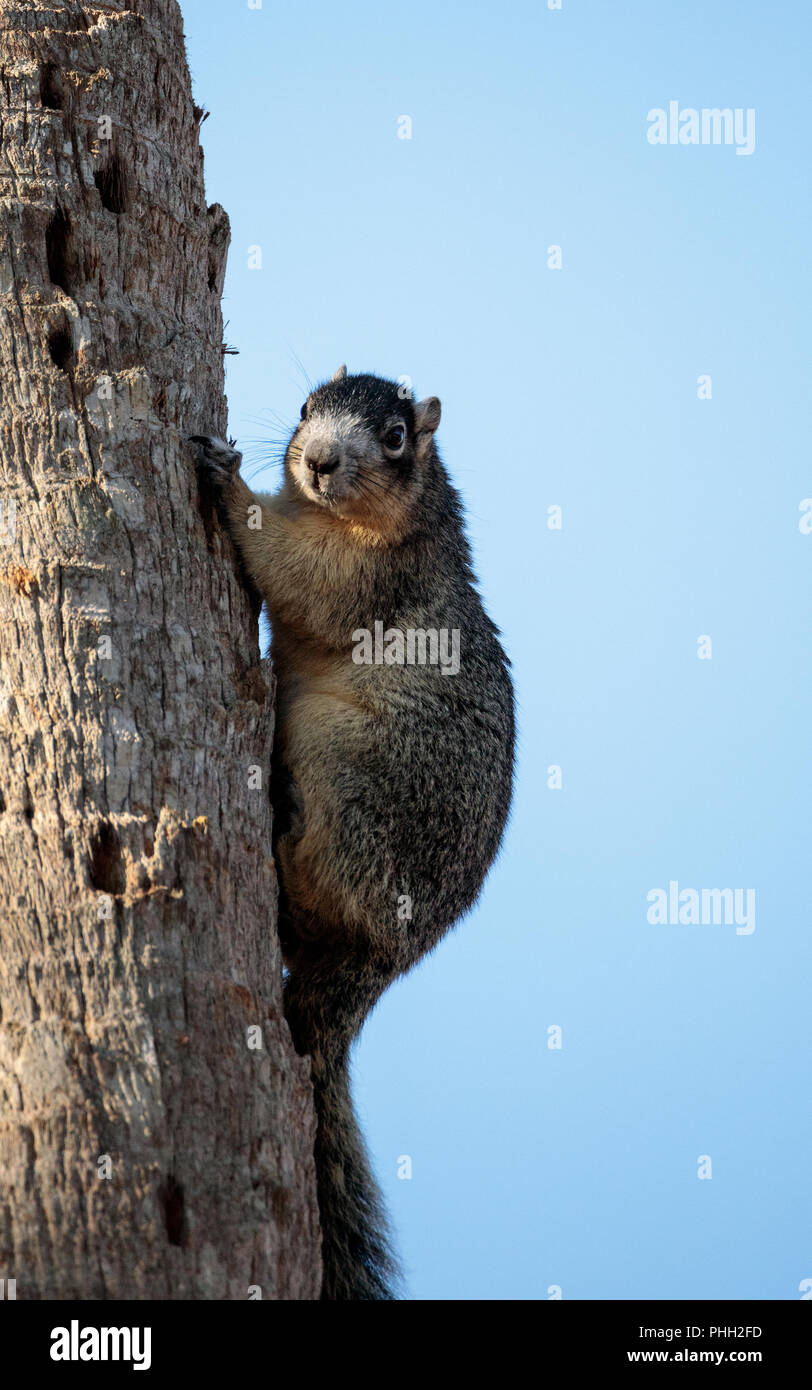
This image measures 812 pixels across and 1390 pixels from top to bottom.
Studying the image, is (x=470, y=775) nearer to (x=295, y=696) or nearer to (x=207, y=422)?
(x=295, y=696)

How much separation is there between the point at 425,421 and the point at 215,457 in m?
2.39

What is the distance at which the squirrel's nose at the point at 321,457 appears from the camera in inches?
292

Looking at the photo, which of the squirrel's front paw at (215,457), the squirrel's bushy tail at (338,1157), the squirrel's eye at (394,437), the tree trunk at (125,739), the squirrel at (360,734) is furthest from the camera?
the squirrel's eye at (394,437)

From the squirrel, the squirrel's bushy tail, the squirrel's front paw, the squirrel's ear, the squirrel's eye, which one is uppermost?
the squirrel's ear

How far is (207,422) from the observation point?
6.70m

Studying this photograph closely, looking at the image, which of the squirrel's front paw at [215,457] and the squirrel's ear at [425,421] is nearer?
the squirrel's front paw at [215,457]

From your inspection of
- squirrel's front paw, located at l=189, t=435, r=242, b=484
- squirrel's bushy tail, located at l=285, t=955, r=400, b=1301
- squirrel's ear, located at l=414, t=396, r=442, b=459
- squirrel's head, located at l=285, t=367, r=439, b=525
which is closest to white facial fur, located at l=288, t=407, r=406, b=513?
squirrel's head, located at l=285, t=367, r=439, b=525

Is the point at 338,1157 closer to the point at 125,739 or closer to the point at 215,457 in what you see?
the point at 125,739

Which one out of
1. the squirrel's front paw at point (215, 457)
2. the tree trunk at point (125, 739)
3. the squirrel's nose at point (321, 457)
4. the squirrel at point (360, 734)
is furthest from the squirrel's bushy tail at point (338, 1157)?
the squirrel's nose at point (321, 457)

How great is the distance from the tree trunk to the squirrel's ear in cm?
183

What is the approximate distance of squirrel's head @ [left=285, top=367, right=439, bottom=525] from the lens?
751 centimetres

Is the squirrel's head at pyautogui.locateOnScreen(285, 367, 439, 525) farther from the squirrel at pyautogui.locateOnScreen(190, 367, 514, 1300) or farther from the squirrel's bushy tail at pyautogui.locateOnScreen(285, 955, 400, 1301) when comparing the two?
the squirrel's bushy tail at pyautogui.locateOnScreen(285, 955, 400, 1301)

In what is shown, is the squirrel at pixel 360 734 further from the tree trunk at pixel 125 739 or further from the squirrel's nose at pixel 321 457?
the tree trunk at pixel 125 739

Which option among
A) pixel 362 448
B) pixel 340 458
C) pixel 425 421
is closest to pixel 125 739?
pixel 340 458
